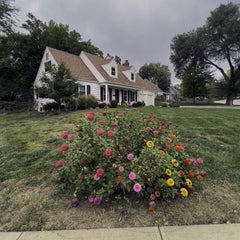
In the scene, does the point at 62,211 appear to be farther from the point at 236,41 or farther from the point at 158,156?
the point at 236,41

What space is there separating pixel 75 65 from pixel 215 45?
18.9 m

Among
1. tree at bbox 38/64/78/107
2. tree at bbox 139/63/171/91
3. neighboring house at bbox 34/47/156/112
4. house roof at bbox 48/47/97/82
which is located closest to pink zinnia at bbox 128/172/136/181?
tree at bbox 38/64/78/107

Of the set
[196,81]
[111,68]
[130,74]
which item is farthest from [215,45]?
[111,68]

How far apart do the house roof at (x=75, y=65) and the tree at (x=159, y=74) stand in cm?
3696

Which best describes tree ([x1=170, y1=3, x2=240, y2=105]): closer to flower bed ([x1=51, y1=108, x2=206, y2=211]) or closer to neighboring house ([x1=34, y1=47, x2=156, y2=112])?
neighboring house ([x1=34, y1=47, x2=156, y2=112])

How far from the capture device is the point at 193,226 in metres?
2.19

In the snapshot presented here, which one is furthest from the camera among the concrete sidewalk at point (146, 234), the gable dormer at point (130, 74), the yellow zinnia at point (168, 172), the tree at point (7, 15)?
the gable dormer at point (130, 74)

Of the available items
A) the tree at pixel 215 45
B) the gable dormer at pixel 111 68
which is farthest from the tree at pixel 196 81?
the gable dormer at pixel 111 68

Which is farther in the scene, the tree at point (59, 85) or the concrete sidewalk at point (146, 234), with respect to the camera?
the tree at point (59, 85)

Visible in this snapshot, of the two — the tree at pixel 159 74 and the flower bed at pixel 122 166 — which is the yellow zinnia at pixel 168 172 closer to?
the flower bed at pixel 122 166

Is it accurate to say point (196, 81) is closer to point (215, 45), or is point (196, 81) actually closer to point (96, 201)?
point (215, 45)

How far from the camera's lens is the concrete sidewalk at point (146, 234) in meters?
2.04

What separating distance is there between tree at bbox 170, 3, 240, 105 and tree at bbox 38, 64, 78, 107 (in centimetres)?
1957

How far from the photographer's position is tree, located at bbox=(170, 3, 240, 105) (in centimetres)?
2402
